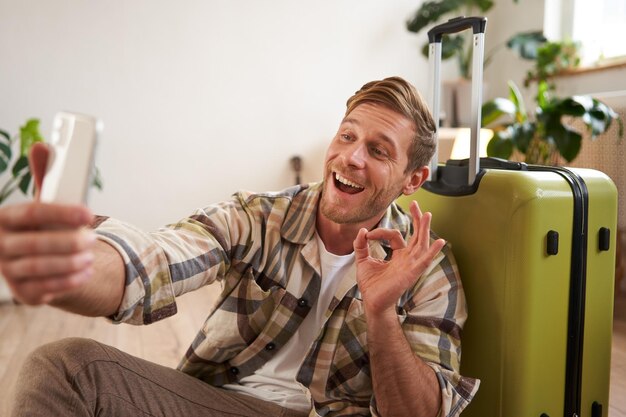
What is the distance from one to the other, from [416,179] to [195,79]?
2.80 meters

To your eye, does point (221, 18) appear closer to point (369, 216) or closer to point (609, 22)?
point (609, 22)

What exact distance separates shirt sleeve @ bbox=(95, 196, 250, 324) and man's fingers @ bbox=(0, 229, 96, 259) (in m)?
0.38

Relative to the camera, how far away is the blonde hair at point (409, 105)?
51.8 inches

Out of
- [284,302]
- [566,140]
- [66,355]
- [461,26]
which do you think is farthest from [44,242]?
[566,140]

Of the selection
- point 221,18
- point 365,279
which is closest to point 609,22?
point 221,18

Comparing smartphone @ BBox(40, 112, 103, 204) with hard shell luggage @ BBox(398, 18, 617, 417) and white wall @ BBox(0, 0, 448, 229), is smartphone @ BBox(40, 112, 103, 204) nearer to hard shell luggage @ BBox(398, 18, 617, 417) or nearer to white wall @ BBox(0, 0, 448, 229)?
hard shell luggage @ BBox(398, 18, 617, 417)

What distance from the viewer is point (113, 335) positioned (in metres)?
2.68

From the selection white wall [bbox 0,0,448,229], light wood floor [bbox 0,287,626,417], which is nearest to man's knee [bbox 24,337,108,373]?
light wood floor [bbox 0,287,626,417]

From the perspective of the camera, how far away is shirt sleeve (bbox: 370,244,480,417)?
1145 mm

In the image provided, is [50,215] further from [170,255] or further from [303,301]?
[303,301]

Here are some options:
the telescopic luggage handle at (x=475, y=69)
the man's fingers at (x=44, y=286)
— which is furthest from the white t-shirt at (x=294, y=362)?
the man's fingers at (x=44, y=286)

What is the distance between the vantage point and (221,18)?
399 cm

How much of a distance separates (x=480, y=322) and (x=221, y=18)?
124 inches

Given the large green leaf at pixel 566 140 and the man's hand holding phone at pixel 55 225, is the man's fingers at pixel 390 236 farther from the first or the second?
the large green leaf at pixel 566 140
